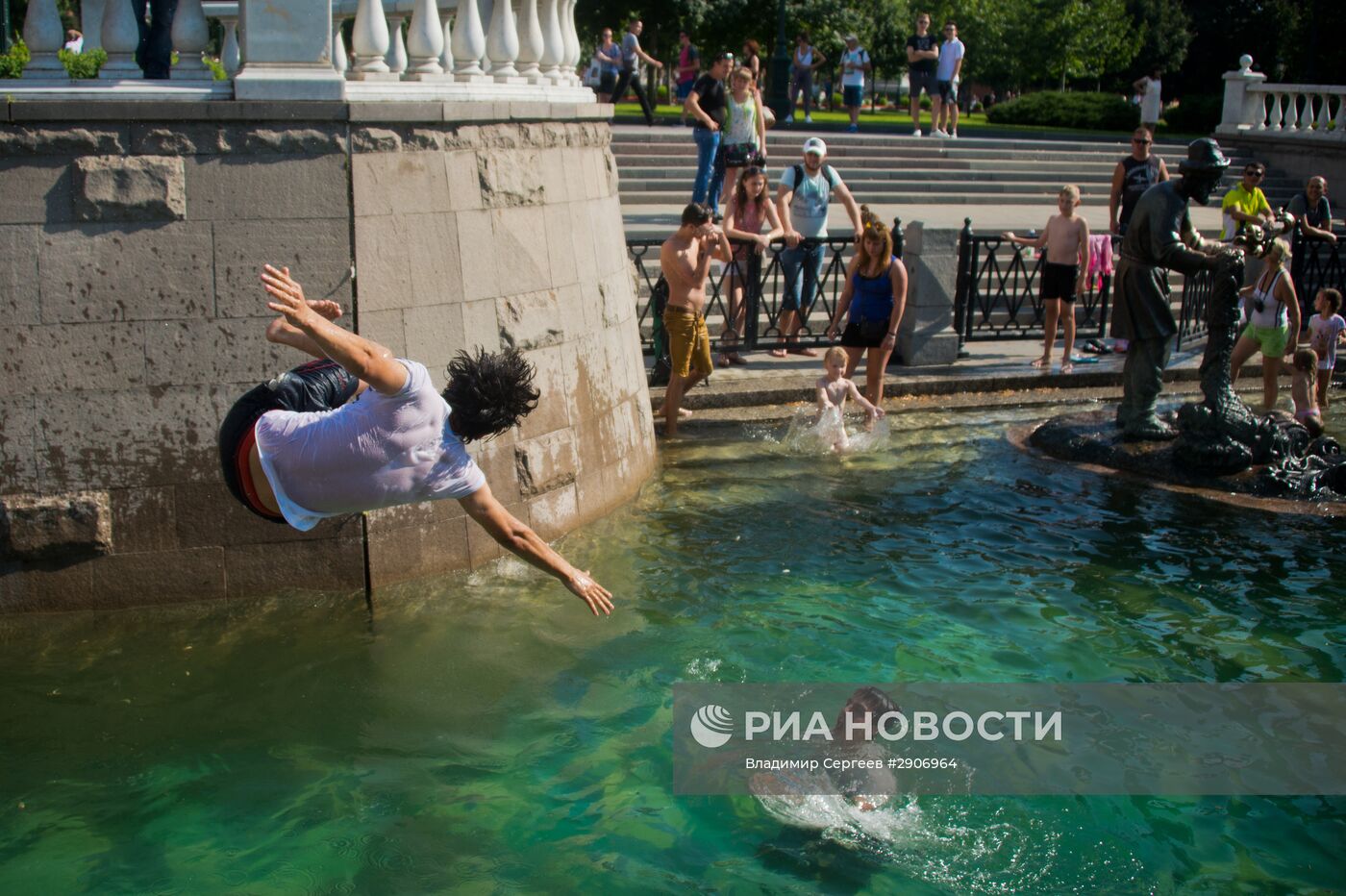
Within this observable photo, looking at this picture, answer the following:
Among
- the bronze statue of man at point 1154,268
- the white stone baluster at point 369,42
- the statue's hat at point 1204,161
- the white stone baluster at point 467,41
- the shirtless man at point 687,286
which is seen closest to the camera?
the white stone baluster at point 369,42

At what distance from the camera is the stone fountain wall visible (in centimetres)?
717

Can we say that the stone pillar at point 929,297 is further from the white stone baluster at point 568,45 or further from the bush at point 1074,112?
the bush at point 1074,112

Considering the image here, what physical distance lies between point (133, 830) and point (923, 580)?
16.1 feet

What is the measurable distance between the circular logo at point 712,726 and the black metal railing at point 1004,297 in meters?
8.13

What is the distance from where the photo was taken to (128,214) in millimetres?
7246

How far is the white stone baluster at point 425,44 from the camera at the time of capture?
820cm

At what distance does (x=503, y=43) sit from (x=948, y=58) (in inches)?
658

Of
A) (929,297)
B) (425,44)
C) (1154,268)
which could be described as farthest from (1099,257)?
(425,44)

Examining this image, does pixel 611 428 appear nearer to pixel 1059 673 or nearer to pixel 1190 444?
pixel 1059 673

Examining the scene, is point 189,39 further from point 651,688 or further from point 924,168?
point 924,168

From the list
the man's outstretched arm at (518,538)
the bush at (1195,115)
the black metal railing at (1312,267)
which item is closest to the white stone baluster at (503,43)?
the man's outstretched arm at (518,538)

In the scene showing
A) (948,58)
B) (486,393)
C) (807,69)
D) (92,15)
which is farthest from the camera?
(807,69)

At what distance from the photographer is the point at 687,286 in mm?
11031

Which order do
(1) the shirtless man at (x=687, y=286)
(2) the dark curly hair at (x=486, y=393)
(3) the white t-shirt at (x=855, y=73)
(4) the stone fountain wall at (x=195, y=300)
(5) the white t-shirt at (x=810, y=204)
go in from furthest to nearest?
(3) the white t-shirt at (x=855, y=73)
(5) the white t-shirt at (x=810, y=204)
(1) the shirtless man at (x=687, y=286)
(4) the stone fountain wall at (x=195, y=300)
(2) the dark curly hair at (x=486, y=393)
